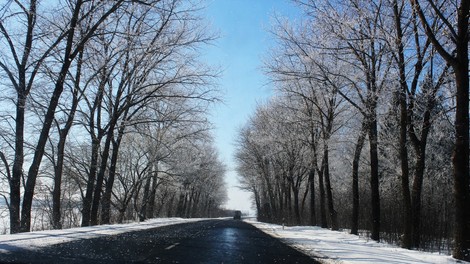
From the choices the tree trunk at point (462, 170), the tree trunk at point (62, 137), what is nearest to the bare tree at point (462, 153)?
the tree trunk at point (462, 170)

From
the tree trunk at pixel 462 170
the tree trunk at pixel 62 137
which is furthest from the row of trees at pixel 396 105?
the tree trunk at pixel 62 137

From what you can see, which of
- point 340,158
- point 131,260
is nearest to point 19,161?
point 131,260

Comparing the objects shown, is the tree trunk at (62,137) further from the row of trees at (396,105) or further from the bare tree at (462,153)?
the bare tree at (462,153)

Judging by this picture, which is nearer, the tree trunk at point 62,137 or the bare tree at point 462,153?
the bare tree at point 462,153

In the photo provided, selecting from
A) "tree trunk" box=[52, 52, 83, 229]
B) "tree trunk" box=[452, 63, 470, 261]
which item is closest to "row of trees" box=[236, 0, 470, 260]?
"tree trunk" box=[452, 63, 470, 261]

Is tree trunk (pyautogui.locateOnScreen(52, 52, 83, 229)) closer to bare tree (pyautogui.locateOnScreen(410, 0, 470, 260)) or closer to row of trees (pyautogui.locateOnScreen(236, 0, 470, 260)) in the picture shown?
row of trees (pyautogui.locateOnScreen(236, 0, 470, 260))

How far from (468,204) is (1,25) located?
802 inches

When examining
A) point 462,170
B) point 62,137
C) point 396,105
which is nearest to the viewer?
point 462,170

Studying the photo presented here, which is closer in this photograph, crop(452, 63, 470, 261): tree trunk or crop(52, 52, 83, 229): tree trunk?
crop(452, 63, 470, 261): tree trunk

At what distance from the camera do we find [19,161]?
20828 mm

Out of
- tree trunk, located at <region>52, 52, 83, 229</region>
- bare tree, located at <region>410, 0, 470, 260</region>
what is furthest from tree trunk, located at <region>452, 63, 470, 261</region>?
tree trunk, located at <region>52, 52, 83, 229</region>

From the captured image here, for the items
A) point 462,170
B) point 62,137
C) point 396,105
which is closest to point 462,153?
point 462,170

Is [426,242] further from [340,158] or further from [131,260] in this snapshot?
[340,158]

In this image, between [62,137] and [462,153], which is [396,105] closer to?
A: [462,153]
